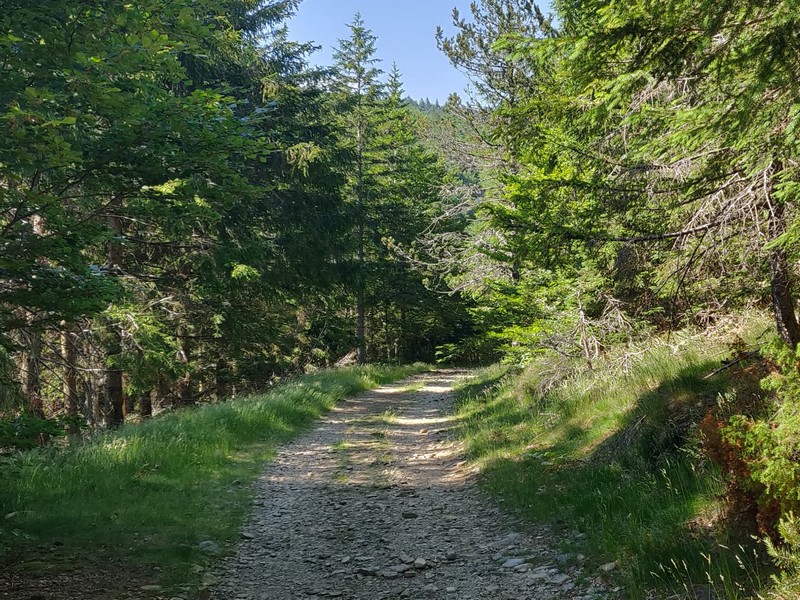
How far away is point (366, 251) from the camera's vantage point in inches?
1199

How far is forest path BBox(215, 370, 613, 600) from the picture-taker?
179 inches

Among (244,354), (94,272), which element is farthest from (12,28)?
(244,354)

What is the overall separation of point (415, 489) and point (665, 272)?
→ 4383 millimetres

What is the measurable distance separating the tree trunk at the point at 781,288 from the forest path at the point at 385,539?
2633 millimetres

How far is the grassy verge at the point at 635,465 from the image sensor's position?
12.2 feet

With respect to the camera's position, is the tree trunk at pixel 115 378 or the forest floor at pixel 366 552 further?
the tree trunk at pixel 115 378

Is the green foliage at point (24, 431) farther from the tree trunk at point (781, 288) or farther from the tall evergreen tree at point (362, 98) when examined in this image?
the tall evergreen tree at point (362, 98)

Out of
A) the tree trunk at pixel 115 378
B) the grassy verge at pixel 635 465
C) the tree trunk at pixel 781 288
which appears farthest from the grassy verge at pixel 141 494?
the tree trunk at pixel 781 288

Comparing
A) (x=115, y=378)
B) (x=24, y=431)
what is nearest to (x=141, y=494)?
(x=24, y=431)

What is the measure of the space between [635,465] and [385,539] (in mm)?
2751

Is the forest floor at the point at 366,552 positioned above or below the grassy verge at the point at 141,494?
below

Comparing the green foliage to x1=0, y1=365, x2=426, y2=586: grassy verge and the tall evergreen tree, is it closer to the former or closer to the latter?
x1=0, y1=365, x2=426, y2=586: grassy verge

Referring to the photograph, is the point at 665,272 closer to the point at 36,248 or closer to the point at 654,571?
the point at 654,571

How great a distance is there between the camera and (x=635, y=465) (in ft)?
18.2
